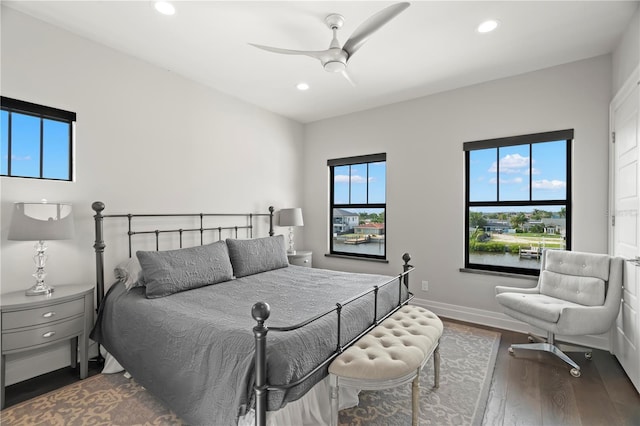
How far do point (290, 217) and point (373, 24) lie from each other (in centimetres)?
292

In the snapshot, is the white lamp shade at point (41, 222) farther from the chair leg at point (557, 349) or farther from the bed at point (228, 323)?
the chair leg at point (557, 349)

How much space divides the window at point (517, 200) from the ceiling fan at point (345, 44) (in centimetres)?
219

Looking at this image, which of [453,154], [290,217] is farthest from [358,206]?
[453,154]

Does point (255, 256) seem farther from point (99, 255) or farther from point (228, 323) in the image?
point (228, 323)

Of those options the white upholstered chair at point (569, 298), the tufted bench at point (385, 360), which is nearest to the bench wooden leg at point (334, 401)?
the tufted bench at point (385, 360)

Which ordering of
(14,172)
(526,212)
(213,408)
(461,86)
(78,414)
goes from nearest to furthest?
(213,408), (78,414), (14,172), (526,212), (461,86)

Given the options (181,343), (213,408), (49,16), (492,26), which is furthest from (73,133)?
(492,26)

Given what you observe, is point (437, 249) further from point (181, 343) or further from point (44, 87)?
point (44, 87)

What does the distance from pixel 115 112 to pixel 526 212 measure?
4458 millimetres

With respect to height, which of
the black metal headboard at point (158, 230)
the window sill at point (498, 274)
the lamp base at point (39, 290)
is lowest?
the window sill at point (498, 274)

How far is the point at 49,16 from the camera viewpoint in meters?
2.44

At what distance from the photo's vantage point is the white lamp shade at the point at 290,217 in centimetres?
449

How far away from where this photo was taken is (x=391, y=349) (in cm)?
186

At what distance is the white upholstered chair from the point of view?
8.21 ft
